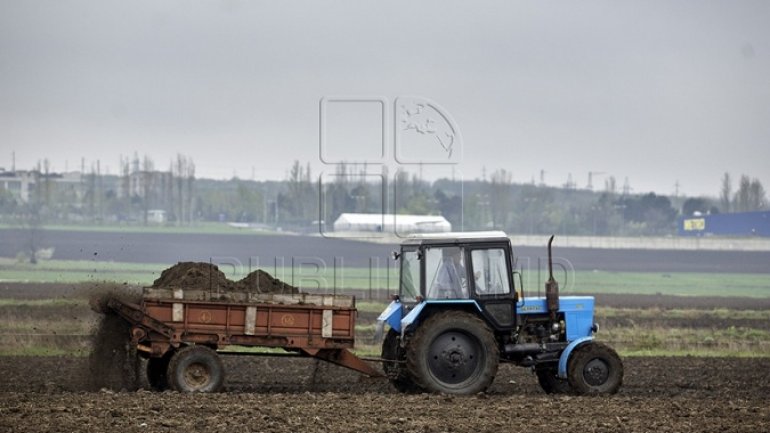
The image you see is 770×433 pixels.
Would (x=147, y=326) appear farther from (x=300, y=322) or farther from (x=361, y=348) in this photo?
(x=361, y=348)

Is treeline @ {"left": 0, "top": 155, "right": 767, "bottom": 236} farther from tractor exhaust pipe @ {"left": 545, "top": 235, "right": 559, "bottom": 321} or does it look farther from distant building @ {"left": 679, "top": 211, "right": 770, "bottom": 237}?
tractor exhaust pipe @ {"left": 545, "top": 235, "right": 559, "bottom": 321}

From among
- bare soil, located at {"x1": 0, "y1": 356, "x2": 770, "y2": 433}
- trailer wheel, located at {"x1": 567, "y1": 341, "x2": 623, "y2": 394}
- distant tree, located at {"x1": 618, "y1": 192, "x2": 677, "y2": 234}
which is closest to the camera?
bare soil, located at {"x1": 0, "y1": 356, "x2": 770, "y2": 433}

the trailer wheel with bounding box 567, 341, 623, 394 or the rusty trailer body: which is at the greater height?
the rusty trailer body

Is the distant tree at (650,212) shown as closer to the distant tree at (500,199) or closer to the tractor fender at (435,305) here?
the distant tree at (500,199)

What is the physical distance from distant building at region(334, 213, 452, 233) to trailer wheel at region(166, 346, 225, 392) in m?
40.5

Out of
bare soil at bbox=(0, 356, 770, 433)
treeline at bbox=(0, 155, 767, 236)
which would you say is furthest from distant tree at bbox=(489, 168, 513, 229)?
bare soil at bbox=(0, 356, 770, 433)

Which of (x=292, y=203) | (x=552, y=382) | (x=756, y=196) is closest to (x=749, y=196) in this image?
(x=756, y=196)

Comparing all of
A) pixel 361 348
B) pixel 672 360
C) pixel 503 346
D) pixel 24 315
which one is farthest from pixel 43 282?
pixel 503 346

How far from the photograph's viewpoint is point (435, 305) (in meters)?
18.9

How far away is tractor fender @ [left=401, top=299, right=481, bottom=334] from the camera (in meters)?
18.6

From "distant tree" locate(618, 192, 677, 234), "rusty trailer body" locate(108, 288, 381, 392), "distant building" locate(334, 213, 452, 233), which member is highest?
"distant tree" locate(618, 192, 677, 234)

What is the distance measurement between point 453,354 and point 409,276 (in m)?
1.60

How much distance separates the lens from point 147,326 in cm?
1806

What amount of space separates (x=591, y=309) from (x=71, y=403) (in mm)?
8792
